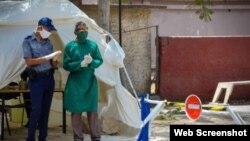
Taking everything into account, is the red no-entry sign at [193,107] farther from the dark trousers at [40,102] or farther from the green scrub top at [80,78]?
the dark trousers at [40,102]

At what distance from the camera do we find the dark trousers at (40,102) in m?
7.69

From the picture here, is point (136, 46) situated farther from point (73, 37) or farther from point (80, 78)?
point (80, 78)

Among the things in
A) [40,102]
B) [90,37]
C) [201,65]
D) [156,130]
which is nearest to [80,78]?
[40,102]

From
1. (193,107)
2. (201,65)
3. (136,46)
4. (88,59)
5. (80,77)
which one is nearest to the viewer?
(193,107)

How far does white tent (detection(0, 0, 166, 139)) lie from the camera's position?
8.79 metres

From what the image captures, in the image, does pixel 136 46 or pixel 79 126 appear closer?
pixel 79 126

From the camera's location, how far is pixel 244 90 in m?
15.2

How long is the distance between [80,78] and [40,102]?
67cm

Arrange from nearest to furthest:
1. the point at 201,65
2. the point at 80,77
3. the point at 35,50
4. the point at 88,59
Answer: the point at 88,59 → the point at 80,77 → the point at 35,50 → the point at 201,65

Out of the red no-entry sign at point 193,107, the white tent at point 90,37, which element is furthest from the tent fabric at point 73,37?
the red no-entry sign at point 193,107

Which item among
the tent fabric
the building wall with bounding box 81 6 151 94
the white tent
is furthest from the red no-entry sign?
the building wall with bounding box 81 6 151 94

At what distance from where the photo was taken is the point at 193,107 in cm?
637

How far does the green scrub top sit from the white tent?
1190 mm

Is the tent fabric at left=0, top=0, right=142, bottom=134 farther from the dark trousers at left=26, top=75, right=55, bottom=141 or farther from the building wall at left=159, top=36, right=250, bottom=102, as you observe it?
the building wall at left=159, top=36, right=250, bottom=102
